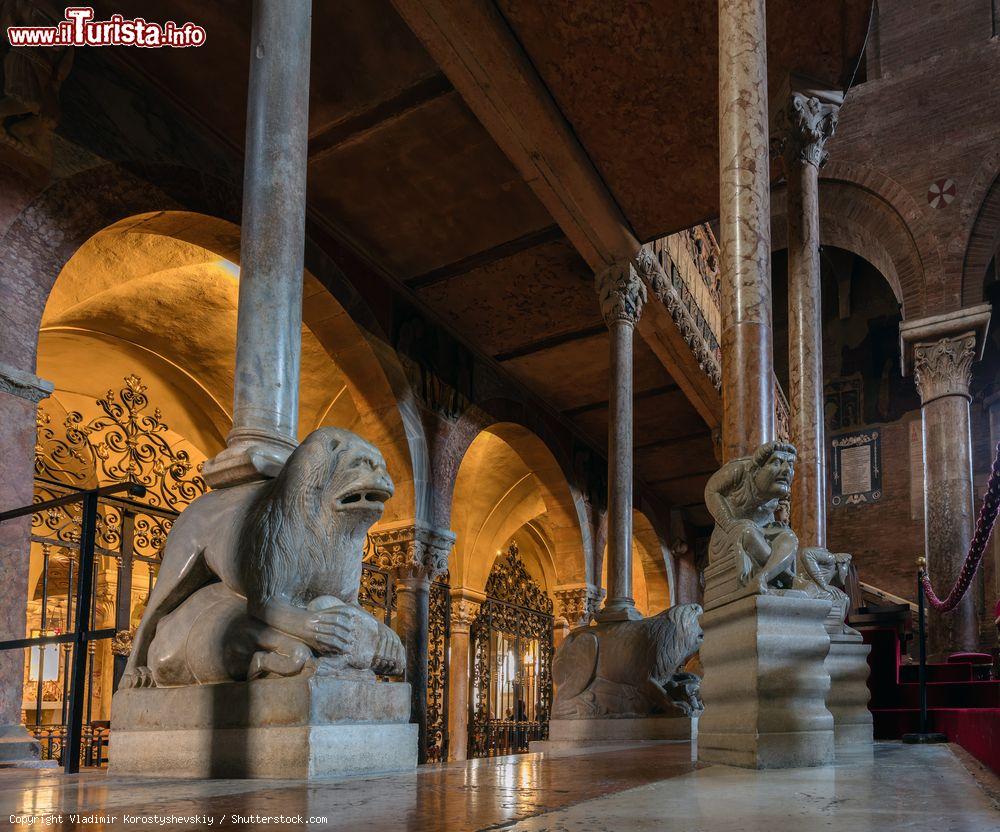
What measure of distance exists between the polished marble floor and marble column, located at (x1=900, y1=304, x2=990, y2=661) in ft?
37.5

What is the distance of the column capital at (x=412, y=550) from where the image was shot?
1037 cm

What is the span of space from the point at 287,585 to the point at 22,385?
3.51 meters

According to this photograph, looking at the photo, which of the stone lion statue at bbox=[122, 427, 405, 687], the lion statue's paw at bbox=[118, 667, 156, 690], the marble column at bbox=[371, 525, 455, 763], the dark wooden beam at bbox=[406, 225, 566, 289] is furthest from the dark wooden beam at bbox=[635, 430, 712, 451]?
the lion statue's paw at bbox=[118, 667, 156, 690]

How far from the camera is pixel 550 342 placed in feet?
39.4

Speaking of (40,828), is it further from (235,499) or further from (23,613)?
(23,613)

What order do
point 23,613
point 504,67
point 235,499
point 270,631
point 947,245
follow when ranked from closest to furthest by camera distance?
point 270,631 < point 235,499 < point 23,613 < point 504,67 < point 947,245

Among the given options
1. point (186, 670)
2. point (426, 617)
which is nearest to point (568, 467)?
point (426, 617)

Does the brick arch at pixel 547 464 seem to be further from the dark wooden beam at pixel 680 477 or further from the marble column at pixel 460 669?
the dark wooden beam at pixel 680 477

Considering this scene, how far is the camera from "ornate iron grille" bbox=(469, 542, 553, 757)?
15.6m

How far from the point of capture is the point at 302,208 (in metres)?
4.25

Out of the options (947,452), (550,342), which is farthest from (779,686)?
(947,452)

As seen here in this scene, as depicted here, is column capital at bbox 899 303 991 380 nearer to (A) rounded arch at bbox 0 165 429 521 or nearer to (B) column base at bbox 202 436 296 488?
(A) rounded arch at bbox 0 165 429 521

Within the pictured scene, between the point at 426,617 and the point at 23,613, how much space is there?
17.6 ft

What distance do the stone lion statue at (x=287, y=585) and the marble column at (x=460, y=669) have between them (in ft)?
37.1
